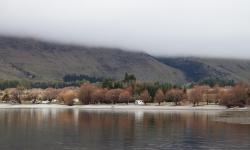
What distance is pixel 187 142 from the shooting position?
8738cm

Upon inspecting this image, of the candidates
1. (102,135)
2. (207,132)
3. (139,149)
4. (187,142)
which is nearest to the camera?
(139,149)

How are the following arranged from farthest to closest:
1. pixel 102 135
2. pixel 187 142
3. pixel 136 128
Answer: pixel 136 128, pixel 102 135, pixel 187 142

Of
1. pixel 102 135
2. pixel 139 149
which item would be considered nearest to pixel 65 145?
pixel 139 149

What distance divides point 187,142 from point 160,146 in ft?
24.8

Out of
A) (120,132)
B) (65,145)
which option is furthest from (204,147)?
(120,132)

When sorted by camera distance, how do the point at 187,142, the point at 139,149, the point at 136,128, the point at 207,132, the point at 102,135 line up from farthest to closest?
the point at 136,128 < the point at 207,132 < the point at 102,135 < the point at 187,142 < the point at 139,149

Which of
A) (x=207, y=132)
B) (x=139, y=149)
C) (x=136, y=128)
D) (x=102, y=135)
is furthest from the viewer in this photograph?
(x=136, y=128)

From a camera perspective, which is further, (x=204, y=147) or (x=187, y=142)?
(x=187, y=142)

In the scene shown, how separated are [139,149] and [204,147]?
10021 mm

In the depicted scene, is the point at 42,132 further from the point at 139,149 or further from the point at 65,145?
the point at 139,149

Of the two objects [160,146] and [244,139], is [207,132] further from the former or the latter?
[160,146]

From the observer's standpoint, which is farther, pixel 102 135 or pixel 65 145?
pixel 102 135

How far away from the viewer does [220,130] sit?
365 feet

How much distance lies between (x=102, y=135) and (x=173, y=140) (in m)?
15.1
